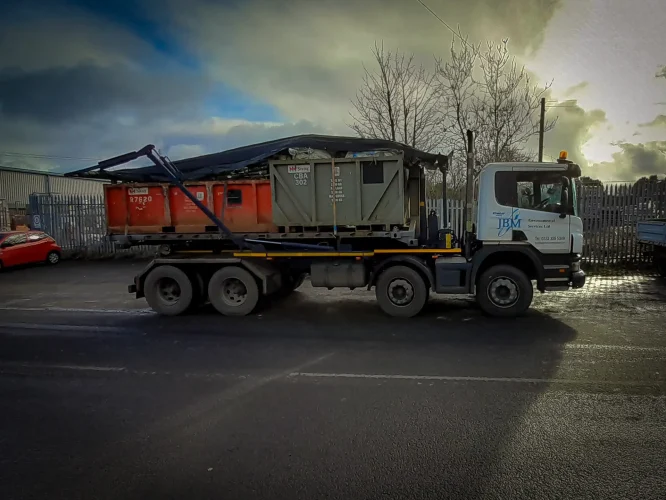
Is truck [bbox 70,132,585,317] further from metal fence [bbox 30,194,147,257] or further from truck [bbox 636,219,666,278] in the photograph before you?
metal fence [bbox 30,194,147,257]

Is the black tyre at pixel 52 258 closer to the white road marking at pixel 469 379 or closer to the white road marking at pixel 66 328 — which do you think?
the white road marking at pixel 66 328

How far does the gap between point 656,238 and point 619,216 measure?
81.4 inches

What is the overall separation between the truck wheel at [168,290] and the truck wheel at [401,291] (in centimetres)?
371

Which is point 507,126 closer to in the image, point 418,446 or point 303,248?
point 303,248

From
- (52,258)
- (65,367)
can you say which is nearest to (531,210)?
(65,367)

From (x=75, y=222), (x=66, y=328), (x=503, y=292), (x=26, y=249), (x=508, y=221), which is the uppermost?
(x=75, y=222)

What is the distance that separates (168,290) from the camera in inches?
357

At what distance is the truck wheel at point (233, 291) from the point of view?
8711 mm

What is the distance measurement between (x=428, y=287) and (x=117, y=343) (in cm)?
525

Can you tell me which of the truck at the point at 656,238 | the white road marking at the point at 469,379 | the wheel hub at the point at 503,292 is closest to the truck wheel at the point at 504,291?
the wheel hub at the point at 503,292

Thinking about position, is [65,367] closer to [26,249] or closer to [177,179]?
[177,179]

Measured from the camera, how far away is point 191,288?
29.2 ft

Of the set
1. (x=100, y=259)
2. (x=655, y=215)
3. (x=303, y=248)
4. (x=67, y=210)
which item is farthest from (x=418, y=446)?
(x=67, y=210)

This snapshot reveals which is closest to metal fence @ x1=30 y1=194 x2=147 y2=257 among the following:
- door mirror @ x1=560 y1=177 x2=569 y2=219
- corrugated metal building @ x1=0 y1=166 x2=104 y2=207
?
corrugated metal building @ x1=0 y1=166 x2=104 y2=207
